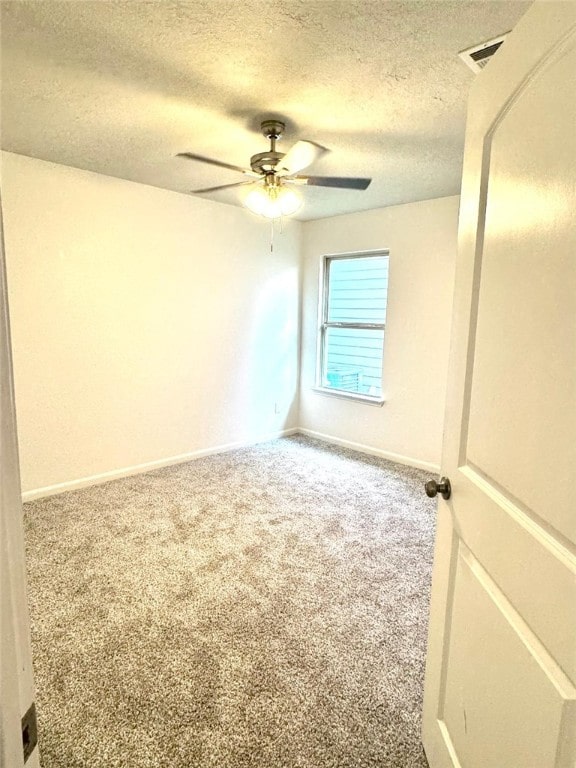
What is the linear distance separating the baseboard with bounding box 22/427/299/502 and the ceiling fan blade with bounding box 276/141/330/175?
8.84ft

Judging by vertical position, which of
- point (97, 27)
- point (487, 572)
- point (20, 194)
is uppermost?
point (97, 27)

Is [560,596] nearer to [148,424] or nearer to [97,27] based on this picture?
[97,27]

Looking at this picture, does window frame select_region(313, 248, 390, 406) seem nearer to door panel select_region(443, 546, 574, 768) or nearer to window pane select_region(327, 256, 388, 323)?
window pane select_region(327, 256, 388, 323)

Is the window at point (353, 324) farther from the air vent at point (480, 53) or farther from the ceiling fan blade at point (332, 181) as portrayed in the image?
the air vent at point (480, 53)

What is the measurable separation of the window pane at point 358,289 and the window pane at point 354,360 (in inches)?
6.3

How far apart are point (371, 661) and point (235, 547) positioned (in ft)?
3.46

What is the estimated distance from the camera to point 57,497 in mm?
3092

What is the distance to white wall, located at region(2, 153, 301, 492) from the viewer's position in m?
2.91

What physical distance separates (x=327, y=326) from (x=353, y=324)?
0.35m

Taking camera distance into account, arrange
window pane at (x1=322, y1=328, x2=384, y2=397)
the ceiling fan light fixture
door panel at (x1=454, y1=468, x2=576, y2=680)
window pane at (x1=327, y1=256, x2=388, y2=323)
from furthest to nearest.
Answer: window pane at (x1=322, y1=328, x2=384, y2=397), window pane at (x1=327, y1=256, x2=388, y2=323), the ceiling fan light fixture, door panel at (x1=454, y1=468, x2=576, y2=680)

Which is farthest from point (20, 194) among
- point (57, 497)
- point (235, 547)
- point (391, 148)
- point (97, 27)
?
point (235, 547)

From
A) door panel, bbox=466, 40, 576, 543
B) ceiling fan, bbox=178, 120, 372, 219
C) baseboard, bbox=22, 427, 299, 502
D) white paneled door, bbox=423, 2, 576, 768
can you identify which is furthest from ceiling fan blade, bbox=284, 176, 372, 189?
baseboard, bbox=22, 427, 299, 502

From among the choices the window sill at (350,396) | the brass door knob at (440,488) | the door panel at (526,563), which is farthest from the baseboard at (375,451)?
the door panel at (526,563)

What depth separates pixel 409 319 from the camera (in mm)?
3836
